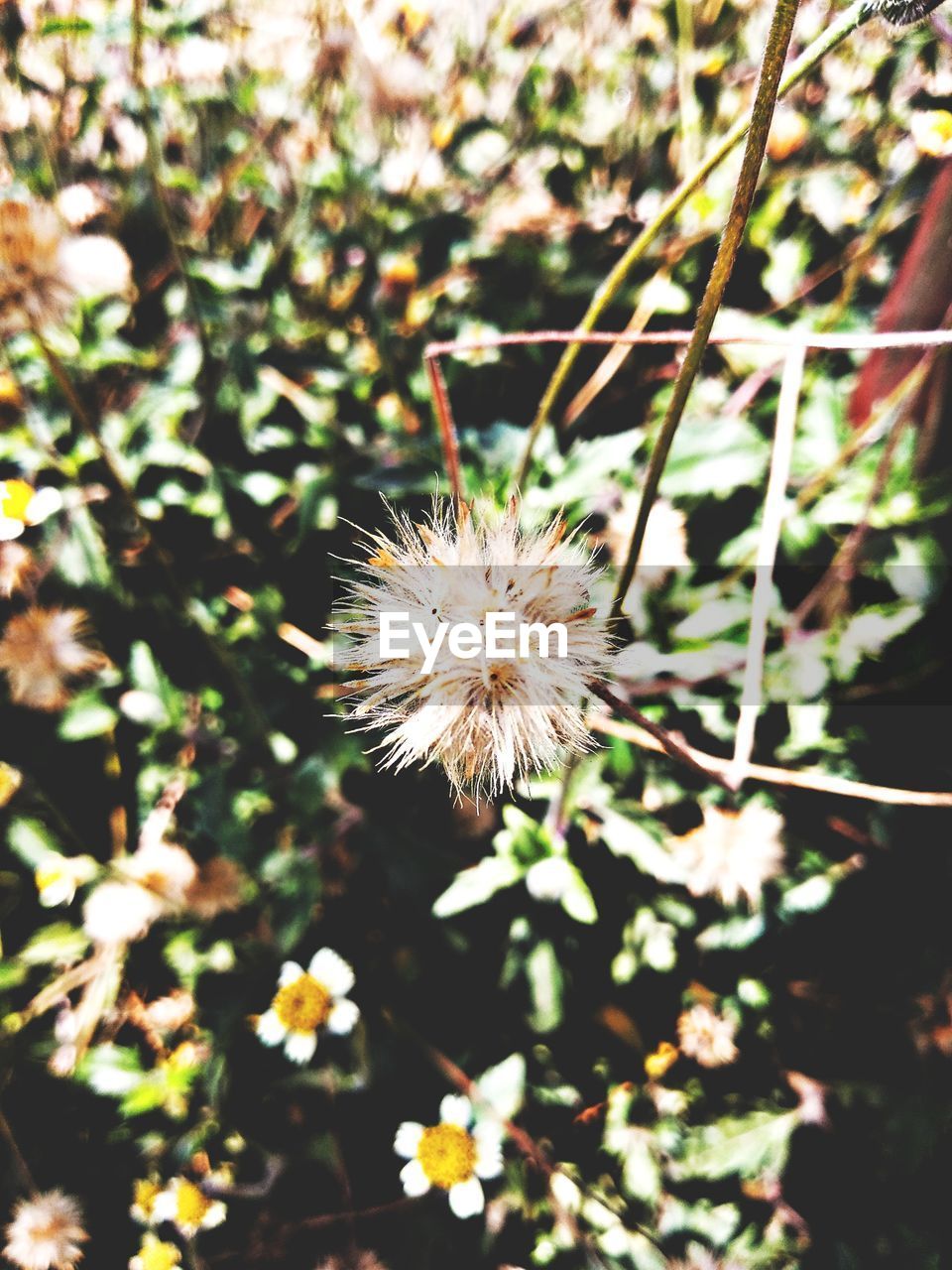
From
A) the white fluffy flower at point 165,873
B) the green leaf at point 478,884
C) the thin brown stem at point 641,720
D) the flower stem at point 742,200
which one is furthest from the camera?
the white fluffy flower at point 165,873

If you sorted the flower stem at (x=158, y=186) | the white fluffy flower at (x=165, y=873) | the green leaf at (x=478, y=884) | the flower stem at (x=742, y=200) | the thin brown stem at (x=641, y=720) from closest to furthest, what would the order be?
1. the flower stem at (x=742, y=200)
2. the thin brown stem at (x=641, y=720)
3. the flower stem at (x=158, y=186)
4. the green leaf at (x=478, y=884)
5. the white fluffy flower at (x=165, y=873)

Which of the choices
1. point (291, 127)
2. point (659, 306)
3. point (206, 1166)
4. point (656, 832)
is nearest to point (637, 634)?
point (656, 832)

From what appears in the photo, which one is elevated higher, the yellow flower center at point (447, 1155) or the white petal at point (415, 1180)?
the yellow flower center at point (447, 1155)

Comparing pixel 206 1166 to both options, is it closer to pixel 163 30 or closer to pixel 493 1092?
pixel 493 1092

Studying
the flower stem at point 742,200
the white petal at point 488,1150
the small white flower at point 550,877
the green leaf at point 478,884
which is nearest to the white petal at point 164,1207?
the white petal at point 488,1150

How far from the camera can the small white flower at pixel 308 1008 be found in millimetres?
934

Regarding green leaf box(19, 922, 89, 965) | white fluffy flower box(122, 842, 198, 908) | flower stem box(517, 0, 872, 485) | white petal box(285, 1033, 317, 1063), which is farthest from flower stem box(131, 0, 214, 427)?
white petal box(285, 1033, 317, 1063)

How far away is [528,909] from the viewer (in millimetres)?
958

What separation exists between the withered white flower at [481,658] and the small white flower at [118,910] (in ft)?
1.85

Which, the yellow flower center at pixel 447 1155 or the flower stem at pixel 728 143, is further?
the yellow flower center at pixel 447 1155

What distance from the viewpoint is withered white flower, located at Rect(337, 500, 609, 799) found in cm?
54

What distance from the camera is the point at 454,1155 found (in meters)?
0.89

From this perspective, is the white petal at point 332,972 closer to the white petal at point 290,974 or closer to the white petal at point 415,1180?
the white petal at point 290,974

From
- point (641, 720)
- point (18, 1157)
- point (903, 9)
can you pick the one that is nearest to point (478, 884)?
point (641, 720)
